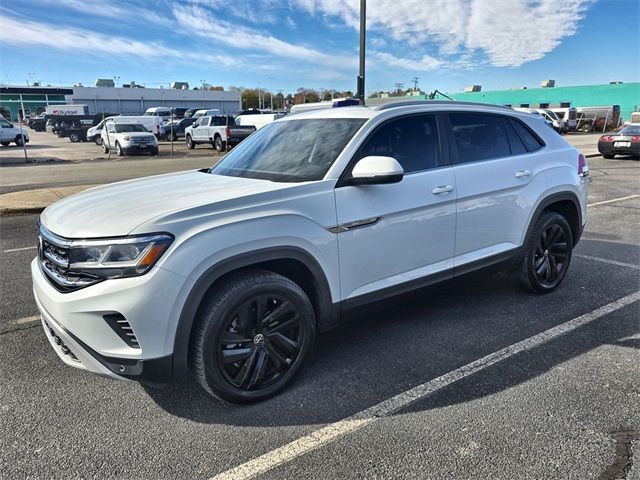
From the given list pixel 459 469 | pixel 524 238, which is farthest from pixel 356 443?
pixel 524 238

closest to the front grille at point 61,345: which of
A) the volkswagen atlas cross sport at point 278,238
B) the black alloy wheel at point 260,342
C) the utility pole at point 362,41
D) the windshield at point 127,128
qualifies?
the volkswagen atlas cross sport at point 278,238

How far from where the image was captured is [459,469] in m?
2.45

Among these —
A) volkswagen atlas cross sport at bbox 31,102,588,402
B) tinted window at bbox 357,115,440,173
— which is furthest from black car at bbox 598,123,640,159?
tinted window at bbox 357,115,440,173

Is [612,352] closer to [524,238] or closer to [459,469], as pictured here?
[524,238]

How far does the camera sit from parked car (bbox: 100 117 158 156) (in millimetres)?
23500

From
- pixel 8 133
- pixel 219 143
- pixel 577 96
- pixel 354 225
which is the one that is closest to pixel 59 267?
pixel 354 225

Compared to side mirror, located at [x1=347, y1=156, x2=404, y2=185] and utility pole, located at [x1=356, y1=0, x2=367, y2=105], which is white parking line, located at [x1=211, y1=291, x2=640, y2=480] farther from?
utility pole, located at [x1=356, y1=0, x2=367, y2=105]

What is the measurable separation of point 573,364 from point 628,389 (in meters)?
0.38

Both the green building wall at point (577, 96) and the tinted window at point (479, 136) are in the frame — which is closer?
the tinted window at point (479, 136)

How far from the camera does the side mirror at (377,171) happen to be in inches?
123

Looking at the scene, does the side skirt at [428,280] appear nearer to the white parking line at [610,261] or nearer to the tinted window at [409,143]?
the tinted window at [409,143]

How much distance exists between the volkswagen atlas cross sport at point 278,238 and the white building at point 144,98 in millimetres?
72799

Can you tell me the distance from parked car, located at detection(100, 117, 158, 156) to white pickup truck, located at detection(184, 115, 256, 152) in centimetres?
342

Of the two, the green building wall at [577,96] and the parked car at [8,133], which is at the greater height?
the green building wall at [577,96]
